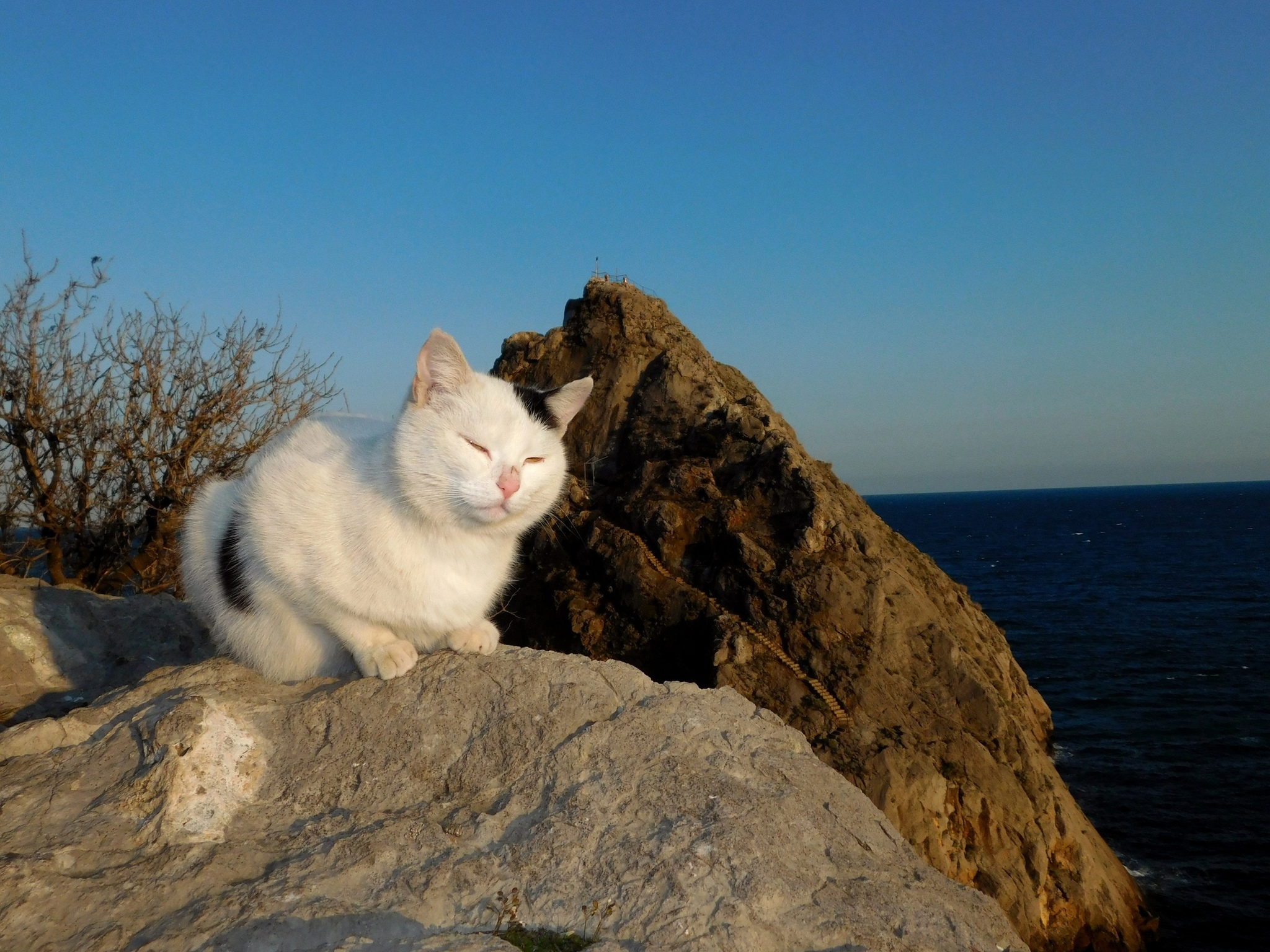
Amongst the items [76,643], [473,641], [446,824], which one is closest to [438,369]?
[473,641]

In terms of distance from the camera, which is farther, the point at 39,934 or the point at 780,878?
the point at 780,878

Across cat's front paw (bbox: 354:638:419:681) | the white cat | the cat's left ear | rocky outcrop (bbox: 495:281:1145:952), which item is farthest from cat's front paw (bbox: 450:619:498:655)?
rocky outcrop (bbox: 495:281:1145:952)

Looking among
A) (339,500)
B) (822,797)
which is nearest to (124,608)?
(339,500)

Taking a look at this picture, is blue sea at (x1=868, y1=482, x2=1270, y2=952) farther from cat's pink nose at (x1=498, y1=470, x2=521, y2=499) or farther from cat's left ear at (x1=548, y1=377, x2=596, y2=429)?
cat's pink nose at (x1=498, y1=470, x2=521, y2=499)

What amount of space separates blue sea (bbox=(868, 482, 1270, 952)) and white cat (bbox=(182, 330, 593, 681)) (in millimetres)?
13215

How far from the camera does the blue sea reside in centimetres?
1353

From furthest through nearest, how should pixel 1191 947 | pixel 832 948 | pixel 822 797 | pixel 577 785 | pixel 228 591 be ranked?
pixel 1191 947
pixel 228 591
pixel 822 797
pixel 577 785
pixel 832 948

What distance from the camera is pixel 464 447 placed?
12.5ft

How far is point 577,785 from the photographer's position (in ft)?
11.2

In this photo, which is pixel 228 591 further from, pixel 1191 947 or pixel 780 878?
pixel 1191 947

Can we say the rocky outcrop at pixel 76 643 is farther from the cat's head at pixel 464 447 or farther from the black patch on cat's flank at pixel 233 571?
the cat's head at pixel 464 447

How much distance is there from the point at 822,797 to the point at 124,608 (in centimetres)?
576

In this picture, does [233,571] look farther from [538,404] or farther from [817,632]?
[817,632]

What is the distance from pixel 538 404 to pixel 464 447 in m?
0.67
